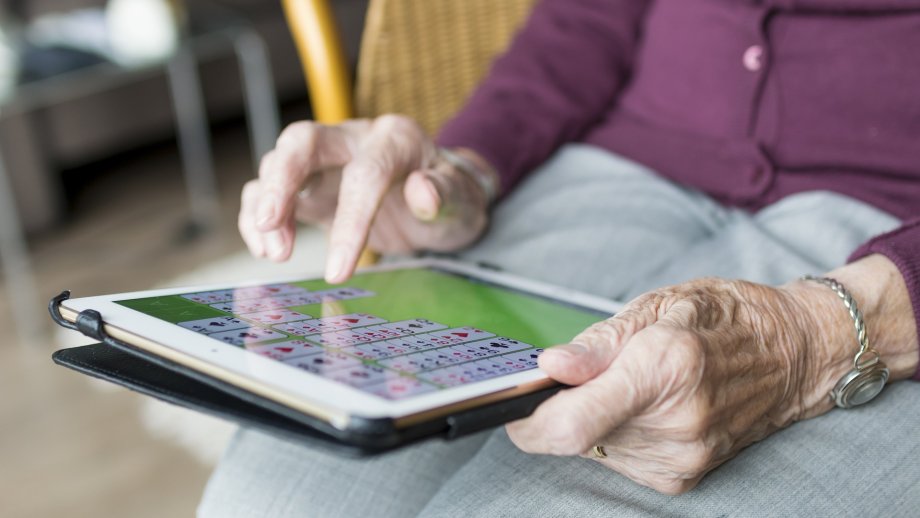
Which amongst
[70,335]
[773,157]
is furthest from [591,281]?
[70,335]

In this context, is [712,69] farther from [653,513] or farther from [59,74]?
[59,74]

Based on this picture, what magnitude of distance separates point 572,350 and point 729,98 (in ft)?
1.35

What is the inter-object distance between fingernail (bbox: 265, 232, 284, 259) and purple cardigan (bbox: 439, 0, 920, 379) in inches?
9.4

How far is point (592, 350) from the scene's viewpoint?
51cm

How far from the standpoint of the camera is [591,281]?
78cm

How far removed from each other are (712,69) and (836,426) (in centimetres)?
35

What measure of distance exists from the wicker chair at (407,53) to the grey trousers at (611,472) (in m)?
0.22

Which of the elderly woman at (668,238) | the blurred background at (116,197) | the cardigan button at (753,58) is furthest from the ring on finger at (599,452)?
the blurred background at (116,197)

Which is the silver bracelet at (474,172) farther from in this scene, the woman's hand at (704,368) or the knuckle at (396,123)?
the woman's hand at (704,368)

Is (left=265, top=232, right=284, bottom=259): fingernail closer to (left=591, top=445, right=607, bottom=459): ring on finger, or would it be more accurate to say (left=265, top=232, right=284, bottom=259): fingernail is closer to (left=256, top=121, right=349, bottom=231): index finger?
(left=256, top=121, right=349, bottom=231): index finger

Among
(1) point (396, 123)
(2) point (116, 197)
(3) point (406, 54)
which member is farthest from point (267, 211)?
(2) point (116, 197)

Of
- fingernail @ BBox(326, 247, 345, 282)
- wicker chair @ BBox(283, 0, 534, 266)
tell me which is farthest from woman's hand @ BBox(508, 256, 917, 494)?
wicker chair @ BBox(283, 0, 534, 266)

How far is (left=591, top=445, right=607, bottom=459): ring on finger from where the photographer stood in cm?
56

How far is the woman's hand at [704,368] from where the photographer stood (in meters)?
0.49
